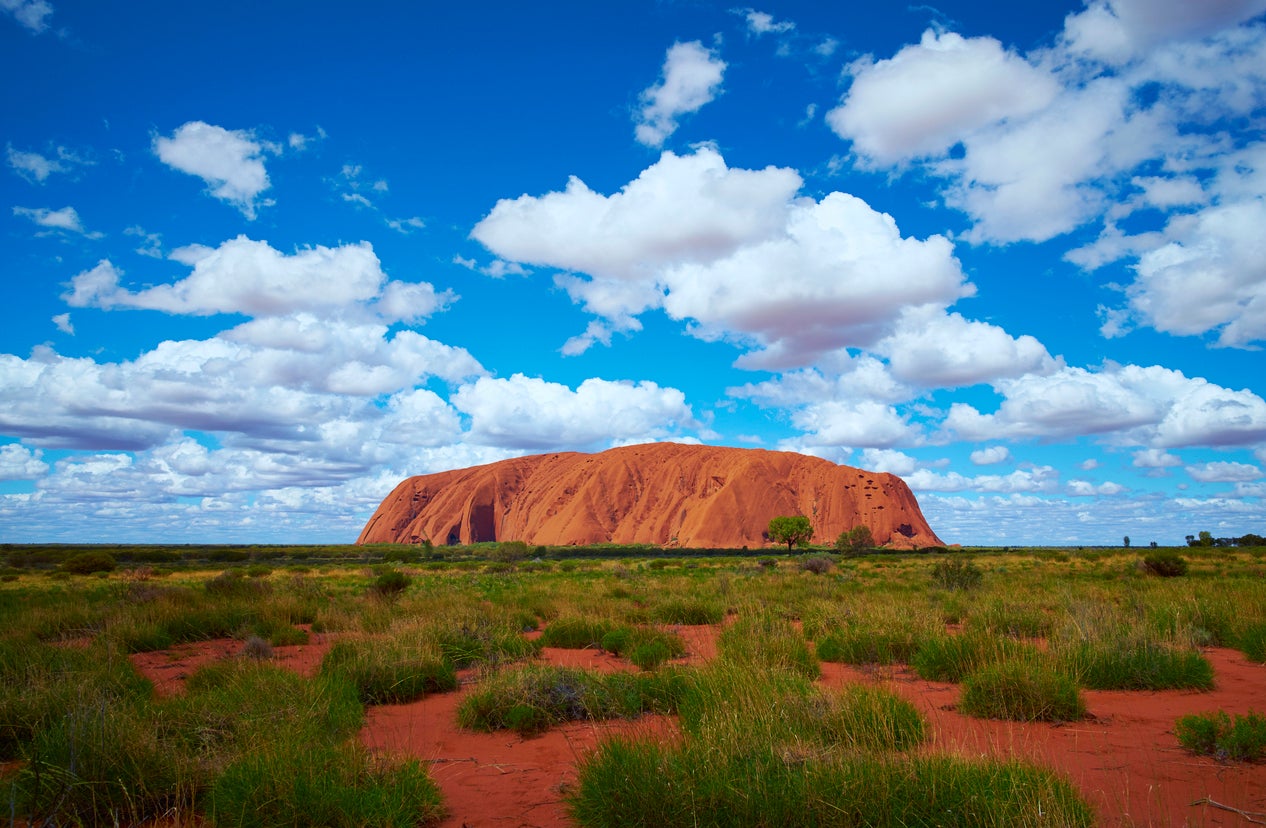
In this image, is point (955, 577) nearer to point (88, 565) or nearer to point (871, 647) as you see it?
point (871, 647)

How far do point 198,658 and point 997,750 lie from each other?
1200 centimetres

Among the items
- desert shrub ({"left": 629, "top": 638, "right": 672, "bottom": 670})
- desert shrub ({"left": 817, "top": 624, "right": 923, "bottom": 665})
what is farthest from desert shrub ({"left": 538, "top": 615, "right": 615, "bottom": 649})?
desert shrub ({"left": 817, "top": 624, "right": 923, "bottom": 665})

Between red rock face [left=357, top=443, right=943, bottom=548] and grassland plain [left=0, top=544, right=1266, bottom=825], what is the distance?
10197 cm

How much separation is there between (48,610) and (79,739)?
11.7 meters

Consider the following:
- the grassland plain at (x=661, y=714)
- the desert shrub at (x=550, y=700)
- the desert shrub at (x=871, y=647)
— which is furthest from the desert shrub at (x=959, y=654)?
the desert shrub at (x=550, y=700)

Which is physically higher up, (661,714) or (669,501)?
(669,501)

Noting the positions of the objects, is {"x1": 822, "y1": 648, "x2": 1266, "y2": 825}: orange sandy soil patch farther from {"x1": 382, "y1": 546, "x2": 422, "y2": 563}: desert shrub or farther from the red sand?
{"x1": 382, "y1": 546, "x2": 422, "y2": 563}: desert shrub

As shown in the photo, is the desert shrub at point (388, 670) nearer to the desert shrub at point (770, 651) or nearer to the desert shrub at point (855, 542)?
the desert shrub at point (770, 651)

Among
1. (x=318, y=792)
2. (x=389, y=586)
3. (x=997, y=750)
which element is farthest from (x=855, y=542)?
(x=318, y=792)

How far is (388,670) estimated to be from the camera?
845 centimetres

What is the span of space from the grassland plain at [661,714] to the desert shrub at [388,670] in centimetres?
3

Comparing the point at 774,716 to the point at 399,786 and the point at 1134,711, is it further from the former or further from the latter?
the point at 1134,711

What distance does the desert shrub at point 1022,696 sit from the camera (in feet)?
22.2

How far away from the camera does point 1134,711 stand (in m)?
7.18
